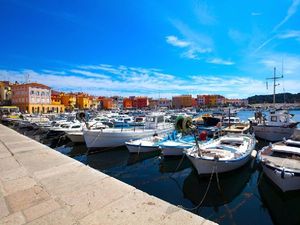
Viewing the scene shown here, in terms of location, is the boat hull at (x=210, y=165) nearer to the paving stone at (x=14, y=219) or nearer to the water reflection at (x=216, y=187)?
the water reflection at (x=216, y=187)

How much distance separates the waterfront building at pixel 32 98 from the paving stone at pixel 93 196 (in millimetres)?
76082

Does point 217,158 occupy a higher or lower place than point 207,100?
lower

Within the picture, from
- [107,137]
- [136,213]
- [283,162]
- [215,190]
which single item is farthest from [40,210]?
[107,137]

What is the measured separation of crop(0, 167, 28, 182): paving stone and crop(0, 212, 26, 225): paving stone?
2.32 metres

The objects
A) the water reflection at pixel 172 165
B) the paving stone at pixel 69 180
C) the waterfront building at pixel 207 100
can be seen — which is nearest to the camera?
the paving stone at pixel 69 180

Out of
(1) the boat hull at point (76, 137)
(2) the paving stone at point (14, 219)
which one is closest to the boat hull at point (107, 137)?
(1) the boat hull at point (76, 137)

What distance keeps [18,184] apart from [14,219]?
1871 mm

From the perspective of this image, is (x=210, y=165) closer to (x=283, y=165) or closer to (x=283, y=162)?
(x=283, y=165)

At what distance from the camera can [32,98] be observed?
238 ft

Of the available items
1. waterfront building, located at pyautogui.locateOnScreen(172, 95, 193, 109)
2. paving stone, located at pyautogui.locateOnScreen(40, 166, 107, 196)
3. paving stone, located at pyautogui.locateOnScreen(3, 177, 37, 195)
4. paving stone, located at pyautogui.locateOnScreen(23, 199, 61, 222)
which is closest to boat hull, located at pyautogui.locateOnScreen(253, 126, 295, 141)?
paving stone, located at pyautogui.locateOnScreen(40, 166, 107, 196)

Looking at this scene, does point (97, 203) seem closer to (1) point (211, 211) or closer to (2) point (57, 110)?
(1) point (211, 211)

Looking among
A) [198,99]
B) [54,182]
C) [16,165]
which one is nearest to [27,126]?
[16,165]

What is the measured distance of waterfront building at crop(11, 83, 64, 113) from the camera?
2825 inches

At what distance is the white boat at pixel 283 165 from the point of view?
8.03 meters
